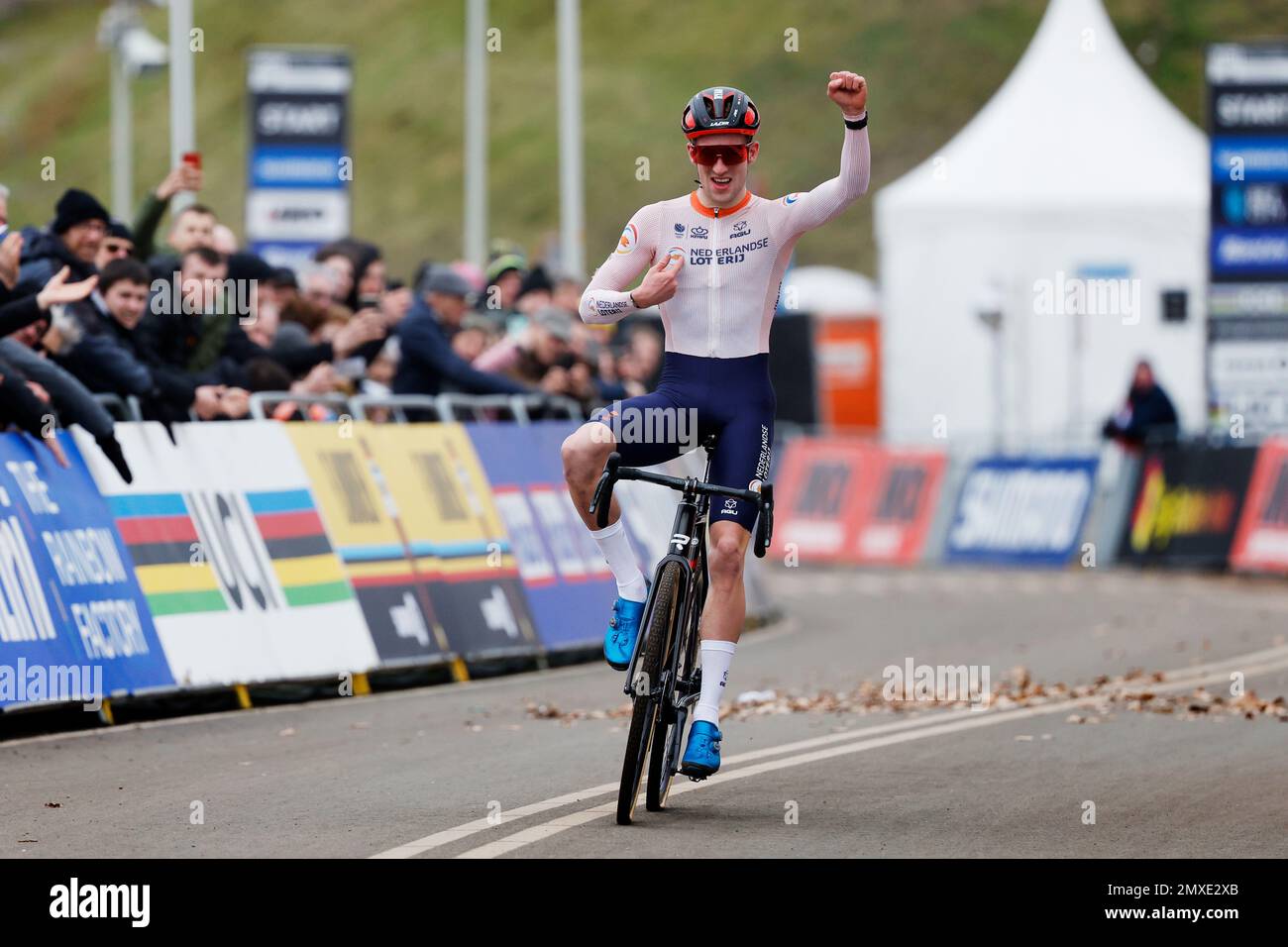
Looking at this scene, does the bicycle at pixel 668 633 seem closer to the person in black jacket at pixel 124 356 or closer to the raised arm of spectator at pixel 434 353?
the person in black jacket at pixel 124 356

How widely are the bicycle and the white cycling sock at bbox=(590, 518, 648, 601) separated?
8 cm

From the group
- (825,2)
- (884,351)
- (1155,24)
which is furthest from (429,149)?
(884,351)

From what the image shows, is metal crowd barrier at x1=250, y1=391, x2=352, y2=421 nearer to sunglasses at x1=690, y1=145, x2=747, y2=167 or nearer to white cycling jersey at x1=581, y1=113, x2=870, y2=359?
white cycling jersey at x1=581, y1=113, x2=870, y2=359

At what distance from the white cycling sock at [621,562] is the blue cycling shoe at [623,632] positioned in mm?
39

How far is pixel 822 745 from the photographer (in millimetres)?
11516

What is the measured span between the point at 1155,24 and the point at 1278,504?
257 feet

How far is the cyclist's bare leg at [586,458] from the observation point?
898 cm

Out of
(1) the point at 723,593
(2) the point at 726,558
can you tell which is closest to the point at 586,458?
(2) the point at 726,558

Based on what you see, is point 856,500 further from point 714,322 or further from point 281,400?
point 714,322

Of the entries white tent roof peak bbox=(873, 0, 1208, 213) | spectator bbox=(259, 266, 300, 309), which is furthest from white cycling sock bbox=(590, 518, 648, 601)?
white tent roof peak bbox=(873, 0, 1208, 213)

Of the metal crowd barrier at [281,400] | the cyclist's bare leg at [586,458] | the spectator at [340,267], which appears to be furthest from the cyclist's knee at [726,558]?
the spectator at [340,267]

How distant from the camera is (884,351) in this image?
4347cm

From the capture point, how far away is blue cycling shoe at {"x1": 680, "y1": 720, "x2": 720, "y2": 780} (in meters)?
9.05
